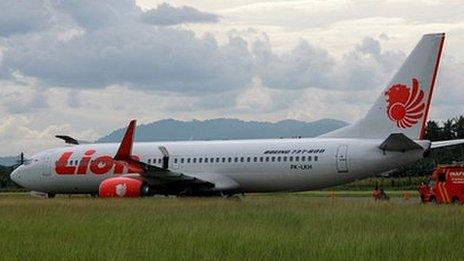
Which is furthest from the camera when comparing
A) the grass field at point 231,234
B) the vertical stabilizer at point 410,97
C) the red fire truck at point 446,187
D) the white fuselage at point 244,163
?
the red fire truck at point 446,187

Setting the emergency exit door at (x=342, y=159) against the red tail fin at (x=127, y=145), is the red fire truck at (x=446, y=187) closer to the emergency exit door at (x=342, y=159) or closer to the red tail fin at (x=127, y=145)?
the emergency exit door at (x=342, y=159)

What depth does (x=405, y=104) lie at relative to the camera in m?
36.9

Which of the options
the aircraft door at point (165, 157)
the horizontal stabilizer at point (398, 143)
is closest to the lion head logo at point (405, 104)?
the horizontal stabilizer at point (398, 143)

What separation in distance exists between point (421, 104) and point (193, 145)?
12.1 m

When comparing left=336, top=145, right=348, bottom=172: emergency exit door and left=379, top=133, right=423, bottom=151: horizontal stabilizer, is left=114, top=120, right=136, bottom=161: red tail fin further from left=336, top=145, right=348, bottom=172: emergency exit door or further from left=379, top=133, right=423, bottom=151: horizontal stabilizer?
left=379, top=133, right=423, bottom=151: horizontal stabilizer

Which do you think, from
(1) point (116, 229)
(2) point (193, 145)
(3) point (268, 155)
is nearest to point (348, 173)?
(3) point (268, 155)

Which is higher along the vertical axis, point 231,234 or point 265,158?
point 265,158

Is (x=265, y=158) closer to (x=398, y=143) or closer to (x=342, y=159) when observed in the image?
(x=342, y=159)

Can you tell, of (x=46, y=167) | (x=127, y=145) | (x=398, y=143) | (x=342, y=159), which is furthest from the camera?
(x=46, y=167)

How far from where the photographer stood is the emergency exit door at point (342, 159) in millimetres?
36938

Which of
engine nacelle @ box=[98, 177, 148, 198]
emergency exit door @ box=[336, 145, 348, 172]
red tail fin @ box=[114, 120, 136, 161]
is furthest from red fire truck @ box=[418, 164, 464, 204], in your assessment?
red tail fin @ box=[114, 120, 136, 161]

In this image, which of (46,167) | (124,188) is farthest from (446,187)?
(46,167)

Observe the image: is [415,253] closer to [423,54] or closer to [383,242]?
[383,242]

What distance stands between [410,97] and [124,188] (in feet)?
44.9
